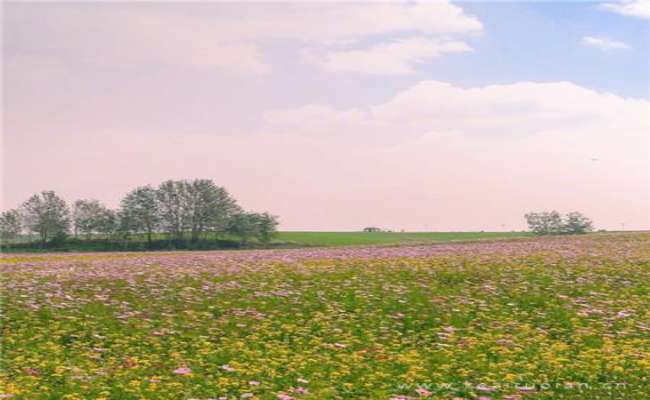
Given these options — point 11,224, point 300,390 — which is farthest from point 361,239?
point 300,390

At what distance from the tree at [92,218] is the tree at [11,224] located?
935 centimetres

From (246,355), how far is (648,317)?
11341 mm

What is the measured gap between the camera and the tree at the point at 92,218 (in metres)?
92.7

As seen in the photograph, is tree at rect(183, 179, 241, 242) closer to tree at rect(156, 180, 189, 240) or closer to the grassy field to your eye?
tree at rect(156, 180, 189, 240)

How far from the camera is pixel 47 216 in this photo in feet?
310

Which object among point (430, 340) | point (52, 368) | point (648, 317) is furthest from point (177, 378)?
point (648, 317)

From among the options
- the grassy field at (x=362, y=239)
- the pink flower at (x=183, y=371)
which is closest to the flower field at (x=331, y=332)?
the pink flower at (x=183, y=371)

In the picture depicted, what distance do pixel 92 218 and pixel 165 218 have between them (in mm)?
12453

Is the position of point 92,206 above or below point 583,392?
above

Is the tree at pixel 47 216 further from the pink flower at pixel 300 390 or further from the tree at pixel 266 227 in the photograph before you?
the pink flower at pixel 300 390

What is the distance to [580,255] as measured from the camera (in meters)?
30.7

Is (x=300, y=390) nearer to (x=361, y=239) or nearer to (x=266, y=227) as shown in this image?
(x=266, y=227)

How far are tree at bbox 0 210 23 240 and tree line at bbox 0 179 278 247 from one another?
3491mm

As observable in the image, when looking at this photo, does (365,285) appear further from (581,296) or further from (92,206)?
(92,206)
